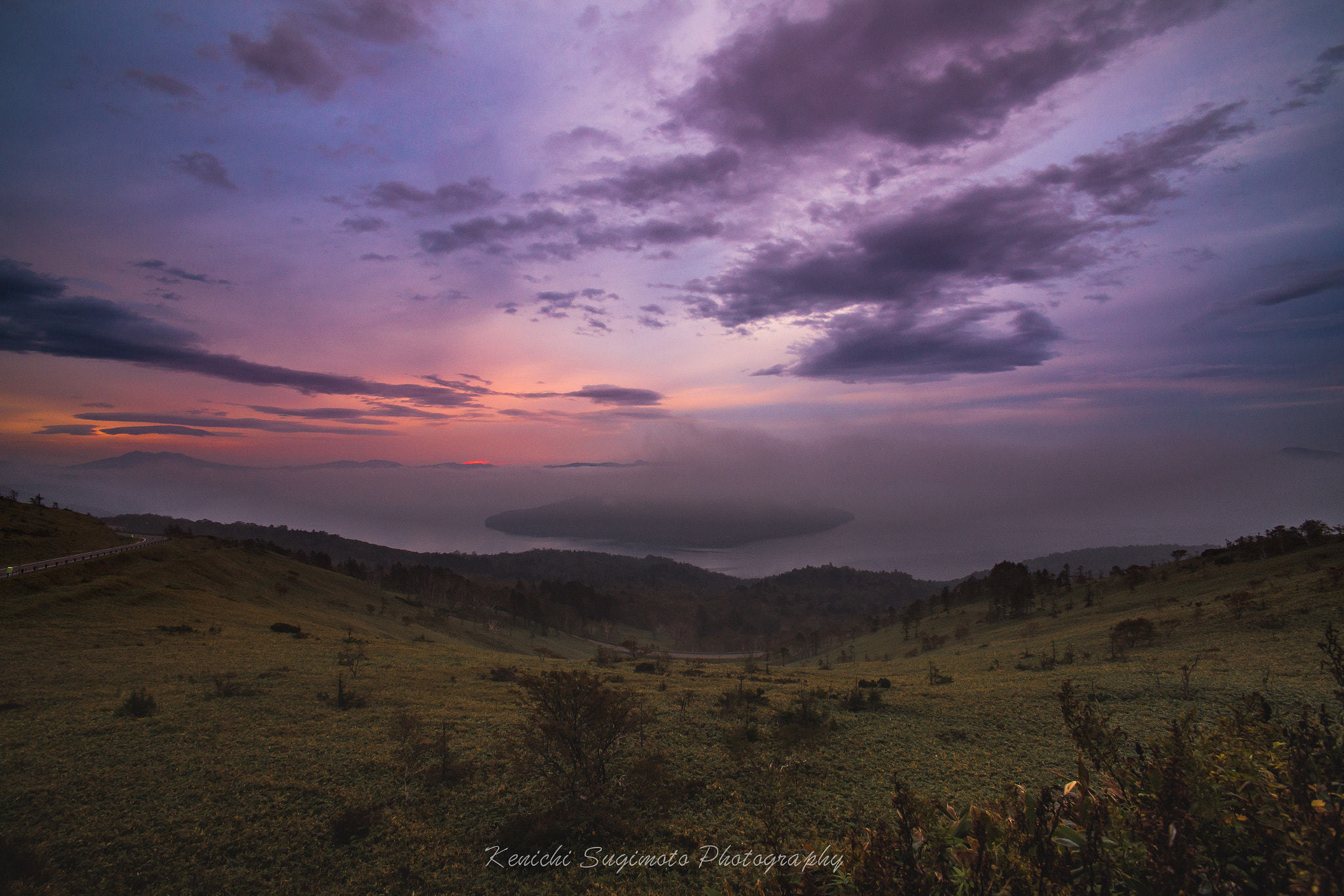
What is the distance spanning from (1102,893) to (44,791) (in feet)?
52.1

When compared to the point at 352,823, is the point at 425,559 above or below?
below

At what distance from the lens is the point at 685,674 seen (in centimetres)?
2962

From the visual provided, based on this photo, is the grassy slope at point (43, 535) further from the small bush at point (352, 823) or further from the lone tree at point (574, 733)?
the lone tree at point (574, 733)

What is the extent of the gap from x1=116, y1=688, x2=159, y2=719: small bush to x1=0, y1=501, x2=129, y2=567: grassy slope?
36.4 meters

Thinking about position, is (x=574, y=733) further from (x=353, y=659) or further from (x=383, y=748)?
(x=353, y=659)

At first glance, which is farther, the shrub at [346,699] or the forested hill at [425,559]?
the forested hill at [425,559]

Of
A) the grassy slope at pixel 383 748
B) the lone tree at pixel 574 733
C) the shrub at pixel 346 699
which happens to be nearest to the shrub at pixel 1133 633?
the grassy slope at pixel 383 748

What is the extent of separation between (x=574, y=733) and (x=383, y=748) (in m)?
5.97

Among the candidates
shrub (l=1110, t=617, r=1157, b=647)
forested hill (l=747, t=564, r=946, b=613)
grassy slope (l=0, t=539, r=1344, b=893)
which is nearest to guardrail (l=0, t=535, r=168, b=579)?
grassy slope (l=0, t=539, r=1344, b=893)

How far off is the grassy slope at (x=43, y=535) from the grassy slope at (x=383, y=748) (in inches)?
600

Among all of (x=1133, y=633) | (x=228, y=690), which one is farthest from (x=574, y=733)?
(x=1133, y=633)

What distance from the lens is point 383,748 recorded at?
1284cm

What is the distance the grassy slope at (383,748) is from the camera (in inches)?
323

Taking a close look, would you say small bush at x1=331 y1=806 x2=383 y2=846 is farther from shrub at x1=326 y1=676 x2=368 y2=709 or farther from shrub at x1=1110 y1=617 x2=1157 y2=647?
shrub at x1=1110 y1=617 x2=1157 y2=647
